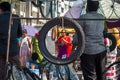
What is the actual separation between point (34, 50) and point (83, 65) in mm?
5543

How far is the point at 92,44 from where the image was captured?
315 inches

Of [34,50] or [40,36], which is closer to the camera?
[40,36]

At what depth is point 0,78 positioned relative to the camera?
8617 millimetres

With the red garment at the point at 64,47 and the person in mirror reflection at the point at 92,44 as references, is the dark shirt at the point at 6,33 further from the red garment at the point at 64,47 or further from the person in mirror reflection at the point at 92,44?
the person in mirror reflection at the point at 92,44

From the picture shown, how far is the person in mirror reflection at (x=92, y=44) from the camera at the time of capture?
796 cm

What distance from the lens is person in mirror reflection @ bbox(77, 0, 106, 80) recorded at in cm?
796

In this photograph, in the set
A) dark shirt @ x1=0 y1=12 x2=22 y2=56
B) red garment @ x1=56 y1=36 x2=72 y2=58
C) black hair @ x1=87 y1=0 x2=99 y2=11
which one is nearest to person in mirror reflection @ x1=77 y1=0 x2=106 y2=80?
black hair @ x1=87 y1=0 x2=99 y2=11

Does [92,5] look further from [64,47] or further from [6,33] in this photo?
[6,33]

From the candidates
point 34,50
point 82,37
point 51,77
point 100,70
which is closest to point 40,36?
point 82,37

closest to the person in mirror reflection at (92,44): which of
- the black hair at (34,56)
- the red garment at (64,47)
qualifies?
the red garment at (64,47)

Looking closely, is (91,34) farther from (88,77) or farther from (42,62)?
(42,62)

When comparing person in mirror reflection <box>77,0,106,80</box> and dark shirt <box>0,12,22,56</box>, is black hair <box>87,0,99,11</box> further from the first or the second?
dark shirt <box>0,12,22,56</box>

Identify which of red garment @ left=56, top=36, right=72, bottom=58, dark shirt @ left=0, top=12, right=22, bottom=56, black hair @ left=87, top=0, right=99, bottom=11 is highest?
black hair @ left=87, top=0, right=99, bottom=11

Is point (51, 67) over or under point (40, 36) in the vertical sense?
under
